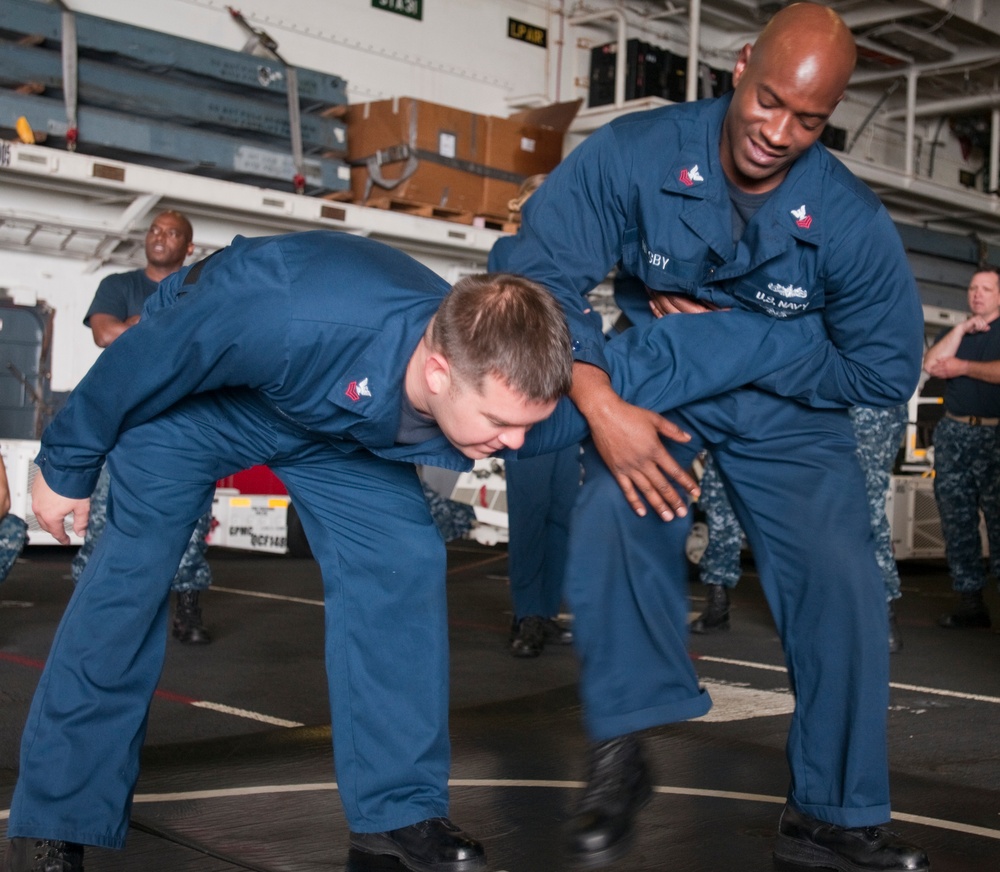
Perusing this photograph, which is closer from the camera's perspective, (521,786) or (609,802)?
(609,802)

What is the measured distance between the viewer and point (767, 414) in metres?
2.57

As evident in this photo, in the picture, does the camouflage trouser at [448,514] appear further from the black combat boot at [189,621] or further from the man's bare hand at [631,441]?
the man's bare hand at [631,441]

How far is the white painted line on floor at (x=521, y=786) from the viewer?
9.18ft

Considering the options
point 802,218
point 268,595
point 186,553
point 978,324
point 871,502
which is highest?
point 978,324

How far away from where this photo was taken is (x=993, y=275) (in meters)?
6.56

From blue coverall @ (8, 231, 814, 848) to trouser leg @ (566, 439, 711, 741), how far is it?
0.63ft

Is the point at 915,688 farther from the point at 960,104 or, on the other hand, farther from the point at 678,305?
the point at 960,104

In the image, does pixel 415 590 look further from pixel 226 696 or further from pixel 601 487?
pixel 226 696

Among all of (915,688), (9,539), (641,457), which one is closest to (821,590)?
(641,457)

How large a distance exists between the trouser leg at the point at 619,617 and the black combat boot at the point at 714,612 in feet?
11.7

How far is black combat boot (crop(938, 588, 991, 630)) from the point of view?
6562 mm

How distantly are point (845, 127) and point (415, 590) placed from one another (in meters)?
13.7

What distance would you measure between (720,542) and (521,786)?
310 centimetres

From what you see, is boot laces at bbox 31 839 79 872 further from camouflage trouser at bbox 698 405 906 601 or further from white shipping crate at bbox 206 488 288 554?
white shipping crate at bbox 206 488 288 554
